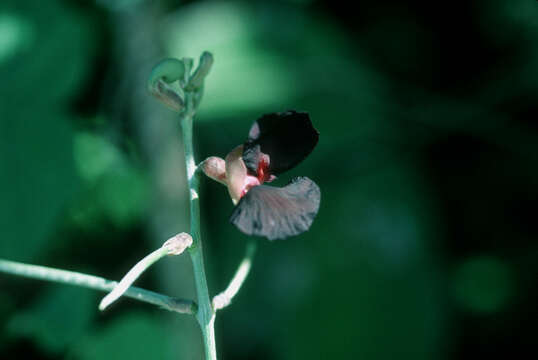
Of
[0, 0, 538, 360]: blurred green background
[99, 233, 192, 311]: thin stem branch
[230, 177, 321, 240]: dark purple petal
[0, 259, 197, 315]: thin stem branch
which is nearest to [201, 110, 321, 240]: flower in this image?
[230, 177, 321, 240]: dark purple petal

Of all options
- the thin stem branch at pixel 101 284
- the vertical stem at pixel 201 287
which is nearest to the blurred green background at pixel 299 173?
the thin stem branch at pixel 101 284

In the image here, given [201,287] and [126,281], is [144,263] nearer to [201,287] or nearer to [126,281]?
[126,281]

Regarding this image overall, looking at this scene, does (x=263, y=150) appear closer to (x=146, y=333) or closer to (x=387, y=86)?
(x=146, y=333)

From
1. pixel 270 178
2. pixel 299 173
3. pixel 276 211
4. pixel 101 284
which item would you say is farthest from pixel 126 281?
pixel 299 173

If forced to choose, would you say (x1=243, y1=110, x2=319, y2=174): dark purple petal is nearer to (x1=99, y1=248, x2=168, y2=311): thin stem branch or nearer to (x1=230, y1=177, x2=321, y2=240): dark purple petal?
(x1=230, y1=177, x2=321, y2=240): dark purple petal

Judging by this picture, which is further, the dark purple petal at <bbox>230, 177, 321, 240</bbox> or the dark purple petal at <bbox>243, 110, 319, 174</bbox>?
the dark purple petal at <bbox>243, 110, 319, 174</bbox>

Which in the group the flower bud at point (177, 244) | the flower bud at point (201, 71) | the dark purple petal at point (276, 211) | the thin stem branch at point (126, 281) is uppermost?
the flower bud at point (201, 71)

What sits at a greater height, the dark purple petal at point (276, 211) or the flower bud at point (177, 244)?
the dark purple petal at point (276, 211)

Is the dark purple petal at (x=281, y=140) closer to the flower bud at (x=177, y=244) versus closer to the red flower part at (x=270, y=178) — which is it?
the red flower part at (x=270, y=178)
